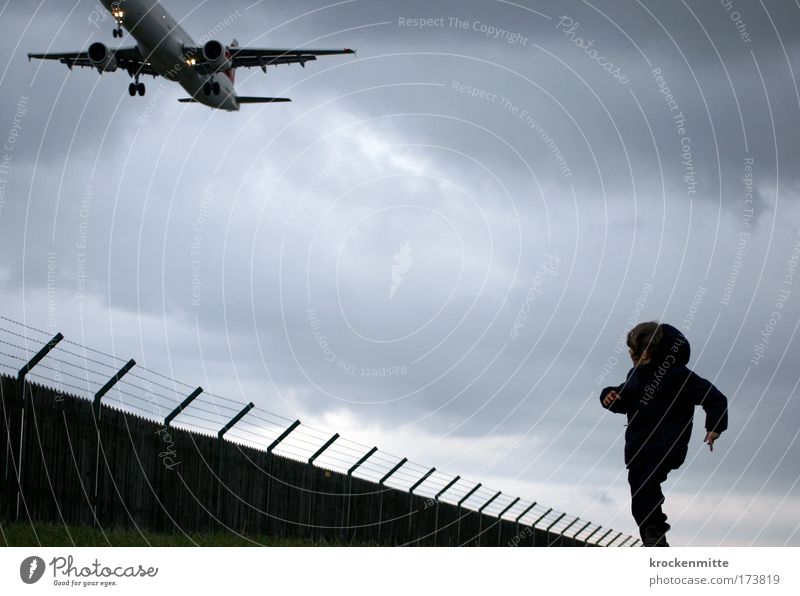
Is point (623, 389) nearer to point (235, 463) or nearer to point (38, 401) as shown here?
point (38, 401)

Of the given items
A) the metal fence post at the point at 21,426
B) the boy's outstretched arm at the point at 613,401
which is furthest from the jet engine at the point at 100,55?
the boy's outstretched arm at the point at 613,401

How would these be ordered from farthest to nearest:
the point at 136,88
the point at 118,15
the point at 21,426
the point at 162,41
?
the point at 136,88, the point at 162,41, the point at 118,15, the point at 21,426

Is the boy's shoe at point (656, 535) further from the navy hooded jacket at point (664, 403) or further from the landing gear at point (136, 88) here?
the landing gear at point (136, 88)

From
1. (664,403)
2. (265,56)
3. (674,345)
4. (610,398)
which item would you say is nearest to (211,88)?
(265,56)

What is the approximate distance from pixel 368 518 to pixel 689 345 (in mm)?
15115

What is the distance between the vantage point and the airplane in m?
34.8

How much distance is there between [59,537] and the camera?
44.4 feet

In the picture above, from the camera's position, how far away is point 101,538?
46.9 feet

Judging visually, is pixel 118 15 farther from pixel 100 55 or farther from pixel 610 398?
pixel 610 398

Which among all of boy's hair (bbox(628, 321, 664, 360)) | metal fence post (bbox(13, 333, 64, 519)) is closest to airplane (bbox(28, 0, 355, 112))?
metal fence post (bbox(13, 333, 64, 519))

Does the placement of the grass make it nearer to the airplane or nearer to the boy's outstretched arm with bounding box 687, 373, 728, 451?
the boy's outstretched arm with bounding box 687, 373, 728, 451

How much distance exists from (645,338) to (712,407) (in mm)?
778
